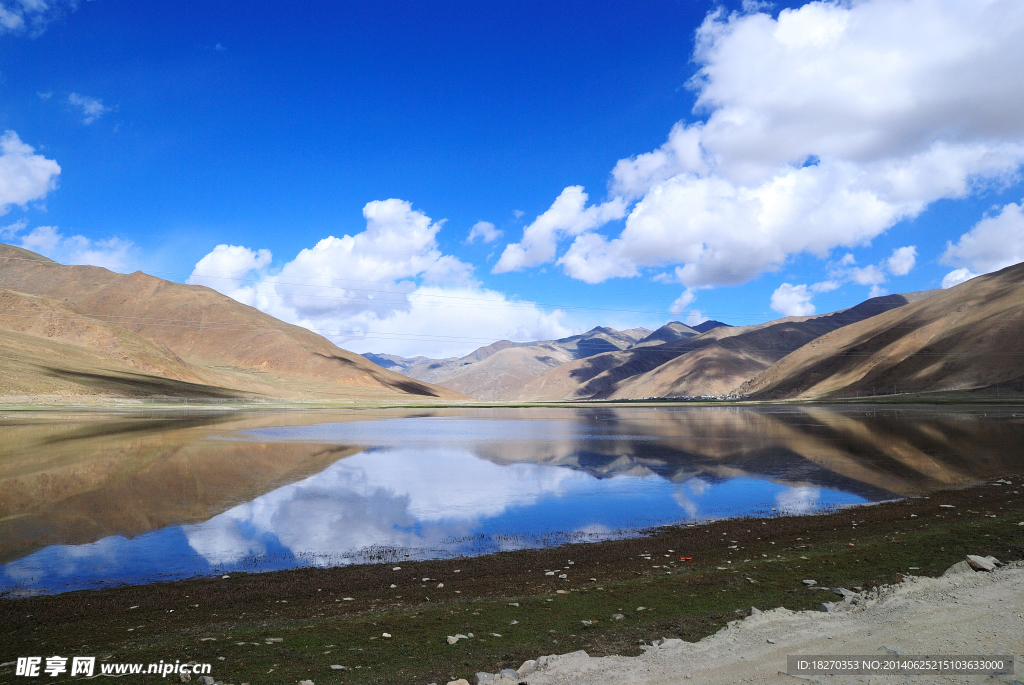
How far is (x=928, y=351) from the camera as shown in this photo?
130000mm

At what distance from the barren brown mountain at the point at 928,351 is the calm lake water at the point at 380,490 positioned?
282ft

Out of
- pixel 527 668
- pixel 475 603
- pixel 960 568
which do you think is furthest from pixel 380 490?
pixel 960 568

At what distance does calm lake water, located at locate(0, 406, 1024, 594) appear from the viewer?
1501 cm

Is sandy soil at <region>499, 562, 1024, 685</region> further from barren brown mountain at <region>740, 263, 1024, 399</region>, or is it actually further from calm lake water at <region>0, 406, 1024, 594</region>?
barren brown mountain at <region>740, 263, 1024, 399</region>

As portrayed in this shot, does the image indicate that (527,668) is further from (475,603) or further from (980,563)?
(980,563)

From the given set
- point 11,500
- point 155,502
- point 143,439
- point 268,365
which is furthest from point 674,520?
point 268,365

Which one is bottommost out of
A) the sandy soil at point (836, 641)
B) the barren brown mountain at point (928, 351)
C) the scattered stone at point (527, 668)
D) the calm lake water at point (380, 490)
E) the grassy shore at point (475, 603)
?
the calm lake water at point (380, 490)

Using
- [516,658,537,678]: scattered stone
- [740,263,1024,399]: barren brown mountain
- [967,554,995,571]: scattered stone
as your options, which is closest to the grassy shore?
[516,658,537,678]: scattered stone

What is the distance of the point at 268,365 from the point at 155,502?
185m

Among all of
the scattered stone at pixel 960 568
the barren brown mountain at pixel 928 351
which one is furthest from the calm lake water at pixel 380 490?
the barren brown mountain at pixel 928 351

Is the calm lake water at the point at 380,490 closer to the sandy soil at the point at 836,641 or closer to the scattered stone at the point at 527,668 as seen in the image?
the scattered stone at the point at 527,668

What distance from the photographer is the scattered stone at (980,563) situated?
1013cm

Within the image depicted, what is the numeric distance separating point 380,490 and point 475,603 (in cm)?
1484

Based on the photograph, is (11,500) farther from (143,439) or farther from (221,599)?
(143,439)
